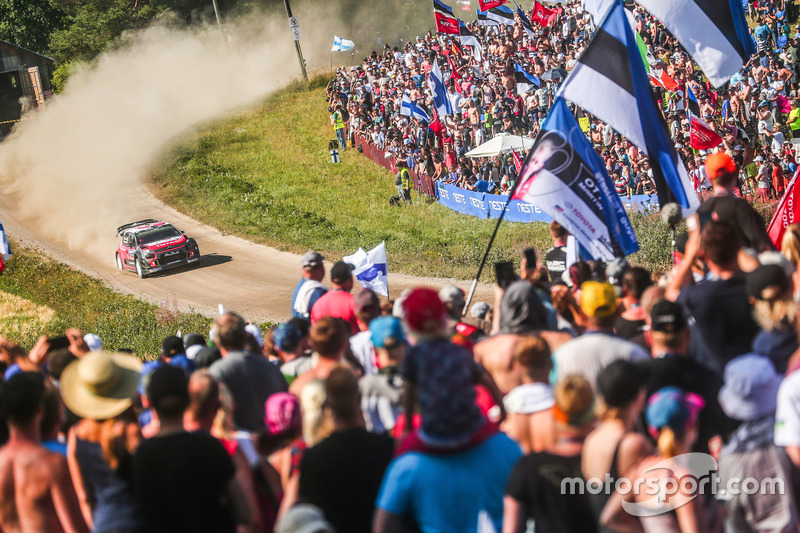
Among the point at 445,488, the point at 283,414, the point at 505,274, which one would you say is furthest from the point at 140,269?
the point at 445,488

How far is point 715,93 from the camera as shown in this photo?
957 inches

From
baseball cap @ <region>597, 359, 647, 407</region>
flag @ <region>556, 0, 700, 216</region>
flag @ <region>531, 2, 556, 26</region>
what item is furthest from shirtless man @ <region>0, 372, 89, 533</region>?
flag @ <region>531, 2, 556, 26</region>

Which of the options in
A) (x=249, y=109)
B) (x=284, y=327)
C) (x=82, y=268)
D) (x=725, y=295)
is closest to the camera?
(x=725, y=295)

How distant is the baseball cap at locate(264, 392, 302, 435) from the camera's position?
512 cm

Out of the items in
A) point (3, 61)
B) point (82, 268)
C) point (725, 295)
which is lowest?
point (82, 268)

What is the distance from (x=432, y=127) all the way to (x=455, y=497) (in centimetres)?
2772

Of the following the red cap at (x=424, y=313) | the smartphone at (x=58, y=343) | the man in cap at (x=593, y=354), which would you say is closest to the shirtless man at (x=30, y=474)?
the red cap at (x=424, y=313)

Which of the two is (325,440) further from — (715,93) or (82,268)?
(82,268)

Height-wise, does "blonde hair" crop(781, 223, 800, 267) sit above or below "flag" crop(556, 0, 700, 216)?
below

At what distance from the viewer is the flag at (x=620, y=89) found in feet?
30.9

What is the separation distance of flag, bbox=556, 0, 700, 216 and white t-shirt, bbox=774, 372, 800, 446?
5176 mm

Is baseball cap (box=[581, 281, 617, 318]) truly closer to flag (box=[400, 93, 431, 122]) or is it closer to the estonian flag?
flag (box=[400, 93, 431, 122])

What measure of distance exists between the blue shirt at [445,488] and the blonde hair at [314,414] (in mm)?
635

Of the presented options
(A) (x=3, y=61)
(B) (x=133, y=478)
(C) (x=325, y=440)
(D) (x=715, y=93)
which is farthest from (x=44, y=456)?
(A) (x=3, y=61)
